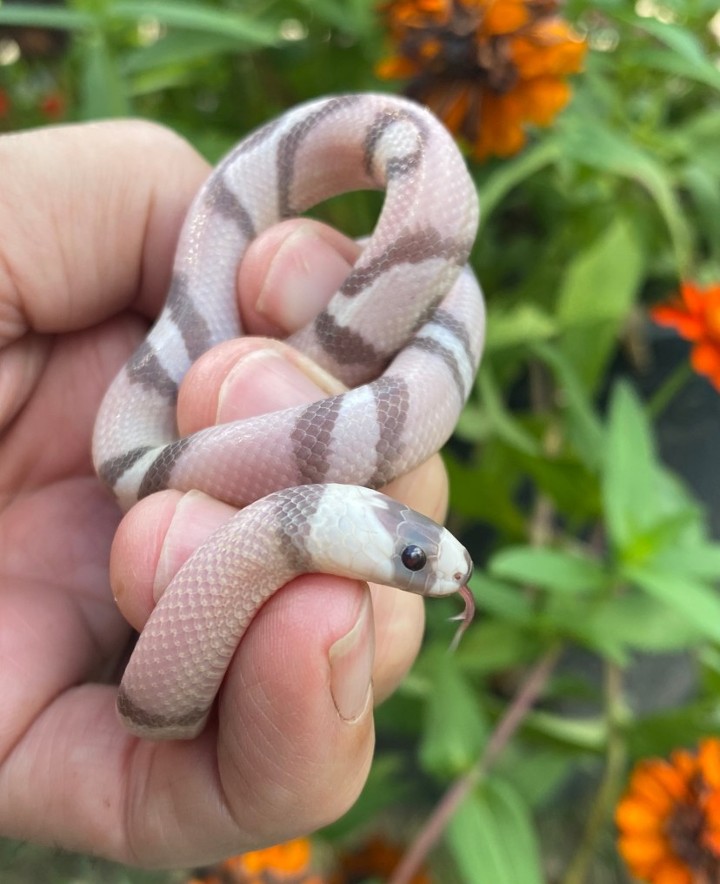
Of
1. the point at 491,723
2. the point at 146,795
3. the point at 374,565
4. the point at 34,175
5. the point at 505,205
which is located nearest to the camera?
the point at 374,565

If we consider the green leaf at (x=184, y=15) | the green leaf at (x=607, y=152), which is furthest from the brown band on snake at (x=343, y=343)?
the green leaf at (x=607, y=152)

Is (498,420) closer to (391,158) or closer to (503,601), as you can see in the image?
(503,601)

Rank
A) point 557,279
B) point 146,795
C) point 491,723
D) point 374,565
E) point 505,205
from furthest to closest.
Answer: point 505,205, point 557,279, point 491,723, point 146,795, point 374,565

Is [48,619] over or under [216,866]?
over

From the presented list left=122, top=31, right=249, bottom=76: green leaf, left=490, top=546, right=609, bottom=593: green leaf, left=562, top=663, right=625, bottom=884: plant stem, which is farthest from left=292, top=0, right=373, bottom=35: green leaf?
left=562, top=663, right=625, bottom=884: plant stem

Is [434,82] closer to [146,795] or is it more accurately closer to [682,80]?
[682,80]

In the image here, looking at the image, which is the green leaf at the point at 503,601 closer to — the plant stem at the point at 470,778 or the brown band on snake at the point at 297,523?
the plant stem at the point at 470,778

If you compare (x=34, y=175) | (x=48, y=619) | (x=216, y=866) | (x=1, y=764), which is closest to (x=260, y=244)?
(x=34, y=175)
